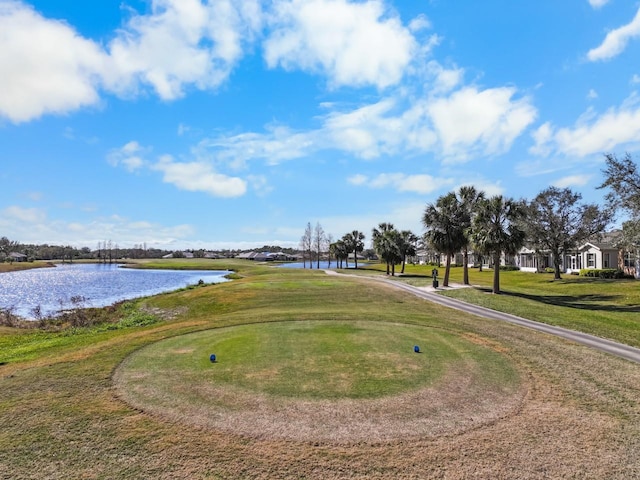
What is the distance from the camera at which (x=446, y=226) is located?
45562mm

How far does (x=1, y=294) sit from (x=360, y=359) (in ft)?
192

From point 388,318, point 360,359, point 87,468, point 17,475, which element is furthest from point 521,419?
point 388,318

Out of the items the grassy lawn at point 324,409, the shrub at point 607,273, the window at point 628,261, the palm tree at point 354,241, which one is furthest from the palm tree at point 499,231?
the palm tree at point 354,241

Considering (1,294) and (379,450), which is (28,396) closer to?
(379,450)

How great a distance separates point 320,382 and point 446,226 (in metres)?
38.1

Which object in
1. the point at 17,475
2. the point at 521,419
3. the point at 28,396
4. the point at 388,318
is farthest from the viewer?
the point at 388,318

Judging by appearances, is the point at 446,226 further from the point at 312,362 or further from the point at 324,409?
the point at 324,409

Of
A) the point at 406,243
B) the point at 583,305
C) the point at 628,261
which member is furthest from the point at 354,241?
the point at 583,305

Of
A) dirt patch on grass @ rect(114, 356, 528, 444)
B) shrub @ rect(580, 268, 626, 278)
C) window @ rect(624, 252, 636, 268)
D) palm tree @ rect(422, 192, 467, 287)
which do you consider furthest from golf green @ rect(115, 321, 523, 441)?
window @ rect(624, 252, 636, 268)

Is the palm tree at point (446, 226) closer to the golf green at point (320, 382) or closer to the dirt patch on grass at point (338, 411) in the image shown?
the golf green at point (320, 382)

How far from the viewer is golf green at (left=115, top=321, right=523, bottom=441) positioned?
8742 millimetres

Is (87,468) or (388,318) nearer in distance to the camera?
(87,468)

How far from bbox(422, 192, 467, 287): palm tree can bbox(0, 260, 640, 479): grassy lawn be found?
28626mm

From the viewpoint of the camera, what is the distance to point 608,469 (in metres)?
6.89
